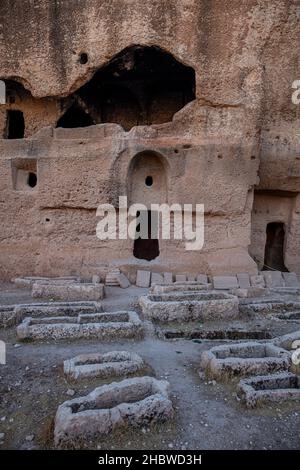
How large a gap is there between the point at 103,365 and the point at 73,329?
1.46 meters

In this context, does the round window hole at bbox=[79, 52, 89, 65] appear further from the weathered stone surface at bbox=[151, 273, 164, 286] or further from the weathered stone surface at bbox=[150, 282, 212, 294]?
the weathered stone surface at bbox=[150, 282, 212, 294]

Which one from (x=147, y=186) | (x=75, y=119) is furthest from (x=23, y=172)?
(x=147, y=186)

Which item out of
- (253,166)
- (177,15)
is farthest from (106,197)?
(177,15)

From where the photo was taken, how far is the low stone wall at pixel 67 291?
26.1 feet

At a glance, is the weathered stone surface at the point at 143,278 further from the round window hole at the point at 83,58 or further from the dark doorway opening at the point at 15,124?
the dark doorway opening at the point at 15,124

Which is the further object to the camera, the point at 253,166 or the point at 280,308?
the point at 253,166

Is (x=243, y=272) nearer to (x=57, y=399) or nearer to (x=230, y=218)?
(x=230, y=218)

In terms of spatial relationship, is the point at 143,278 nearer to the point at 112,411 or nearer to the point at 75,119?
the point at 112,411

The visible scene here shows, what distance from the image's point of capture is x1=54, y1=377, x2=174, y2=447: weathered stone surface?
10.6 ft

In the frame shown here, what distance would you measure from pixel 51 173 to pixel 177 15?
5379 millimetres

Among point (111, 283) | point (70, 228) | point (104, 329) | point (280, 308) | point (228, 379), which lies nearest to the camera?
point (228, 379)

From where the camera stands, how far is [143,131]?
31.8 ft

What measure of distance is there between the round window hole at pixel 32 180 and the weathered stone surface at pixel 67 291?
3.99 m

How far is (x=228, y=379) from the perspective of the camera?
14.4 ft
